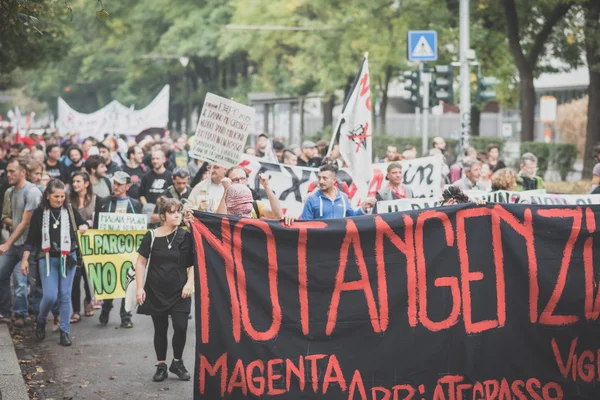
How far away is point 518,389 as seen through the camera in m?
7.12

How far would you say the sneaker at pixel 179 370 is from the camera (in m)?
8.98

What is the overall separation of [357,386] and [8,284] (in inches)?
228

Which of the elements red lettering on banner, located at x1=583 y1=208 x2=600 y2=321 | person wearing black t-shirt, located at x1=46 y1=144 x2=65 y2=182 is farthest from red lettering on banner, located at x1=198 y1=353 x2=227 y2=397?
person wearing black t-shirt, located at x1=46 y1=144 x2=65 y2=182

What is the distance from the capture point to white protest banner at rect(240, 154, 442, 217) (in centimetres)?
1412

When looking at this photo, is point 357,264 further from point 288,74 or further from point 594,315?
point 288,74

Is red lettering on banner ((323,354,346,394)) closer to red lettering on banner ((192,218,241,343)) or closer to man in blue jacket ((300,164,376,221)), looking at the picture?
red lettering on banner ((192,218,241,343))

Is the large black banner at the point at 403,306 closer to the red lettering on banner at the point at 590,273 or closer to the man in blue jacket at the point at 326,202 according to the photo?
the red lettering on banner at the point at 590,273

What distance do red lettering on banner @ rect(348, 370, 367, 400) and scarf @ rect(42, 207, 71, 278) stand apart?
4.44m

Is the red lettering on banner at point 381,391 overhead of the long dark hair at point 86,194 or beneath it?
beneath

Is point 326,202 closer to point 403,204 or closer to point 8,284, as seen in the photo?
point 403,204

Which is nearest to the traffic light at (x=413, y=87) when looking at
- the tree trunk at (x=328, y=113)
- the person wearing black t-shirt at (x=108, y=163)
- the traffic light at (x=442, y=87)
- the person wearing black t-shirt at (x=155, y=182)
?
the traffic light at (x=442, y=87)

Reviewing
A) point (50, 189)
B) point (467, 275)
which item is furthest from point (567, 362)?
point (50, 189)

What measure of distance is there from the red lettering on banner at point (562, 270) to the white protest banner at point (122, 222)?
5501mm

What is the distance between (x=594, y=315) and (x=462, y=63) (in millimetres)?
16381
